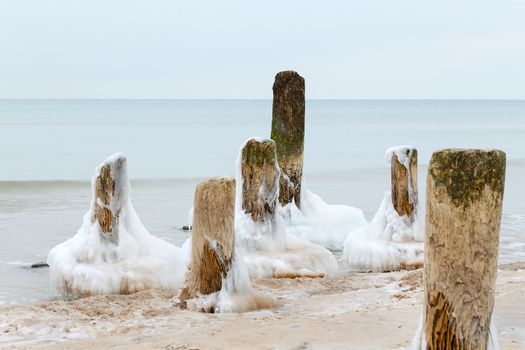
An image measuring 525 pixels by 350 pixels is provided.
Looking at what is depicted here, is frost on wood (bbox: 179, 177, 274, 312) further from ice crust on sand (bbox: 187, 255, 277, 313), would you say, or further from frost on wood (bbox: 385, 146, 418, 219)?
frost on wood (bbox: 385, 146, 418, 219)

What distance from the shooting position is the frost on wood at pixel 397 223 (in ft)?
38.1

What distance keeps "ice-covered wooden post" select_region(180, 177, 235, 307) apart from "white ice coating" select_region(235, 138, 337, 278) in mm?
2183

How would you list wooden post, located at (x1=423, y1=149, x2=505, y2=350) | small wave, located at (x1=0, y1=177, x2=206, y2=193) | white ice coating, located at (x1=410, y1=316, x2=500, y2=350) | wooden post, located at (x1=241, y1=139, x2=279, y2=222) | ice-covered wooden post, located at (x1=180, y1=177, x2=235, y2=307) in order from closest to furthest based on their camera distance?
wooden post, located at (x1=423, y1=149, x2=505, y2=350), white ice coating, located at (x1=410, y1=316, x2=500, y2=350), ice-covered wooden post, located at (x1=180, y1=177, x2=235, y2=307), wooden post, located at (x1=241, y1=139, x2=279, y2=222), small wave, located at (x1=0, y1=177, x2=206, y2=193)

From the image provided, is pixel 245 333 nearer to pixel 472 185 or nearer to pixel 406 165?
pixel 472 185

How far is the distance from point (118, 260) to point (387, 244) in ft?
12.6

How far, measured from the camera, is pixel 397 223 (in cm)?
1181

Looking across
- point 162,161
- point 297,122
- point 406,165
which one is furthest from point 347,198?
point 162,161

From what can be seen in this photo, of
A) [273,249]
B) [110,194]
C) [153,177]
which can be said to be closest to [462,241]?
[110,194]

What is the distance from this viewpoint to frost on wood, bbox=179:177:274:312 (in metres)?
7.93

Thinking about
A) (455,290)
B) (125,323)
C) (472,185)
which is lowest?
(125,323)

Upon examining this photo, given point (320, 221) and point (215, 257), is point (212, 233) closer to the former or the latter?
point (215, 257)

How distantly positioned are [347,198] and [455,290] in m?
17.9

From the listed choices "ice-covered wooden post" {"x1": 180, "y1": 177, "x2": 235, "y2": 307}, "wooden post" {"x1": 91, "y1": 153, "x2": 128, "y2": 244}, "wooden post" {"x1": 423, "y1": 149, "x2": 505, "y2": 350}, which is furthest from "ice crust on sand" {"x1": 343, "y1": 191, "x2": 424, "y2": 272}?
"wooden post" {"x1": 423, "y1": 149, "x2": 505, "y2": 350}

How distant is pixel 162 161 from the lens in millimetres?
36625
